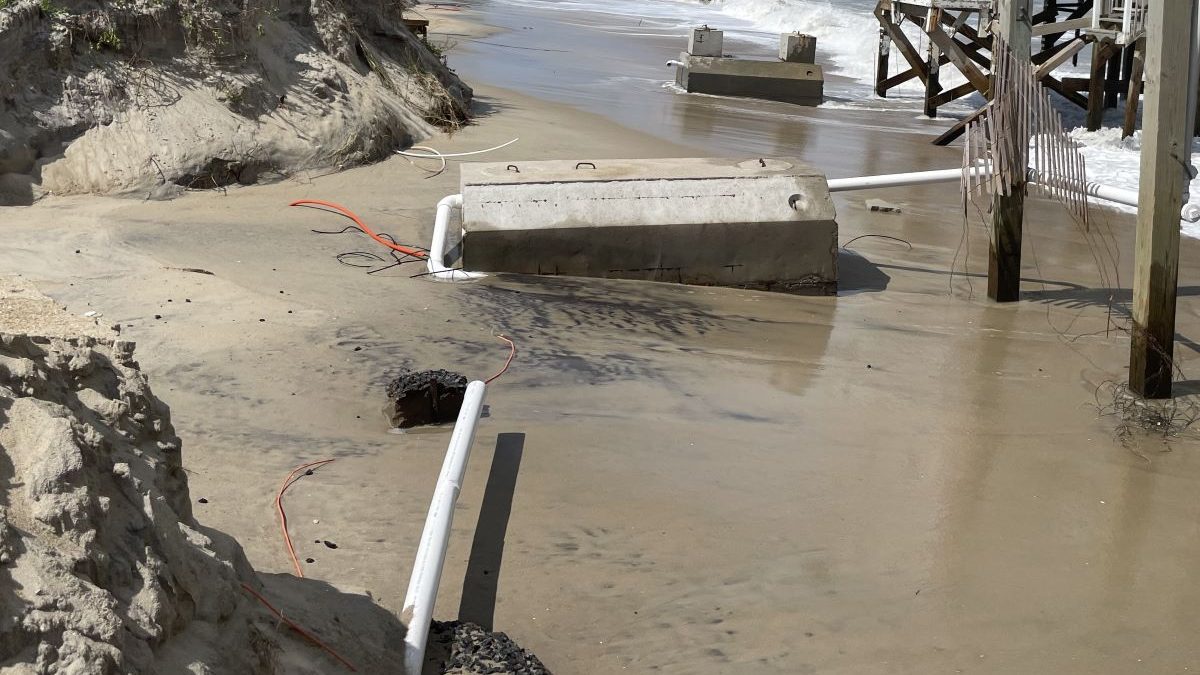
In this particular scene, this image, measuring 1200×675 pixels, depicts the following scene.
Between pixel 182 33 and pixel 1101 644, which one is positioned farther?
pixel 182 33

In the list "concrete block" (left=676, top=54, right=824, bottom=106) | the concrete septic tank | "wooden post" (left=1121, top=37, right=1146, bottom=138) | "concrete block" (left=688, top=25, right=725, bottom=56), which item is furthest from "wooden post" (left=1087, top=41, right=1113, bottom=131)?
the concrete septic tank

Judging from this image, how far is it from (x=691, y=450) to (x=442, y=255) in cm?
297

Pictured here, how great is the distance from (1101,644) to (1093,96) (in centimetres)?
1415

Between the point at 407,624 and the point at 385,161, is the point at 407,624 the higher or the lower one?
the lower one

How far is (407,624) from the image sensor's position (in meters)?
3.58

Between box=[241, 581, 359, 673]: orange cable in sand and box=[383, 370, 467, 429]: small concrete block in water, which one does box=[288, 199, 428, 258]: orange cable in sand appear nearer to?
box=[383, 370, 467, 429]: small concrete block in water

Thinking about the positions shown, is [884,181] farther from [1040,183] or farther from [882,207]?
[882,207]

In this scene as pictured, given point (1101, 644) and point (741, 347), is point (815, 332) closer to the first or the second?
point (741, 347)

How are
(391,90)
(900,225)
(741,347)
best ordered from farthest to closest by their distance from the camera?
(391,90) → (900,225) → (741,347)

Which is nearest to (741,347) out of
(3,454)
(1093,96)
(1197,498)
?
(1197,498)

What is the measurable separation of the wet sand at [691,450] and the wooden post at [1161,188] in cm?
33

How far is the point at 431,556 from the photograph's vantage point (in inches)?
149

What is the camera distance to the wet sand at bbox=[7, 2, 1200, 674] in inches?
161

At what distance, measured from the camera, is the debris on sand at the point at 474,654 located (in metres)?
3.59
